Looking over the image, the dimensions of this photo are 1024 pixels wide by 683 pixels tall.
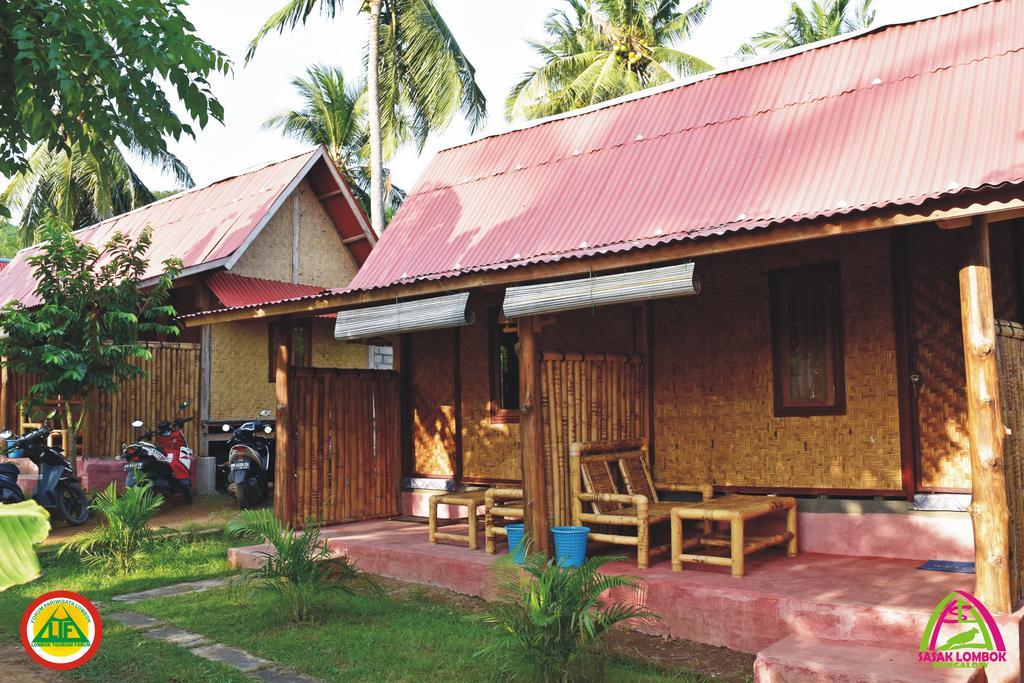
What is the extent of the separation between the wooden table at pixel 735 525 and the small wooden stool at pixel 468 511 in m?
1.86

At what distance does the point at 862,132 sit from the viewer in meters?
6.80

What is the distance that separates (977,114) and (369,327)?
5.02 m

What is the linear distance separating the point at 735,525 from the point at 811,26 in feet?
86.0

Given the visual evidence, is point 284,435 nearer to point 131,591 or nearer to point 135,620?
point 131,591

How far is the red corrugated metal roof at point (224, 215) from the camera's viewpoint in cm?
1353

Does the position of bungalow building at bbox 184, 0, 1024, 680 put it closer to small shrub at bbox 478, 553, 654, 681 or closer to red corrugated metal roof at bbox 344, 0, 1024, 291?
red corrugated metal roof at bbox 344, 0, 1024, 291

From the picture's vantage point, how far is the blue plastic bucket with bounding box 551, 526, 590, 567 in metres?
6.24

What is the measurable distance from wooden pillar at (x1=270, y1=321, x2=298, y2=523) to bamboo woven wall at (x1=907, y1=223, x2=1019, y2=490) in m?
5.68

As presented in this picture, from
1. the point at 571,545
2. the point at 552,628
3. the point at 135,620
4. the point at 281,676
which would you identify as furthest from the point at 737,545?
the point at 135,620

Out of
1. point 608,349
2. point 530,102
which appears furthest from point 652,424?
point 530,102

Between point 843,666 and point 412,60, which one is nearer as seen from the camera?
point 843,666

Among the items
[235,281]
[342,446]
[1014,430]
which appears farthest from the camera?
[235,281]

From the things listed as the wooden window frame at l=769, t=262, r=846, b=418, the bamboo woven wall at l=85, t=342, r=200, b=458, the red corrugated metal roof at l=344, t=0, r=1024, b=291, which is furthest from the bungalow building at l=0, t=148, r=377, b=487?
the wooden window frame at l=769, t=262, r=846, b=418

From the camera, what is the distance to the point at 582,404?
7.12m
